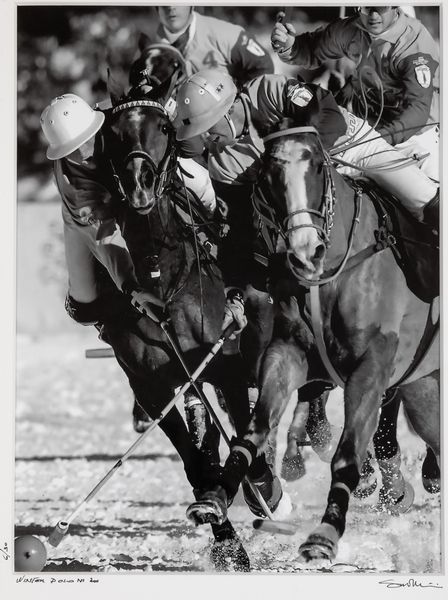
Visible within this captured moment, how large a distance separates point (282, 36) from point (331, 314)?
1183mm

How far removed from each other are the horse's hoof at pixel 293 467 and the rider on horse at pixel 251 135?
0.75 m

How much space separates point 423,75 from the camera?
168 inches

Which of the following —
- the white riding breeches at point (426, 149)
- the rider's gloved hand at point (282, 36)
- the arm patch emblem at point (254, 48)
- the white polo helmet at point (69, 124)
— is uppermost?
the rider's gloved hand at point (282, 36)

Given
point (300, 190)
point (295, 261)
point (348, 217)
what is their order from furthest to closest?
point (348, 217) → point (295, 261) → point (300, 190)

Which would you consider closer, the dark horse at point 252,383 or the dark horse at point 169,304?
the dark horse at point 169,304

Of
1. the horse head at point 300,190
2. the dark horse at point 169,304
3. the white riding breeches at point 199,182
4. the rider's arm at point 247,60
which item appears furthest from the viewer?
the rider's arm at point 247,60

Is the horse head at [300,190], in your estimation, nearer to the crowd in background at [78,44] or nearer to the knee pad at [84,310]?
the crowd in background at [78,44]

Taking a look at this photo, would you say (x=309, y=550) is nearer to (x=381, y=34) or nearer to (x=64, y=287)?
(x=64, y=287)

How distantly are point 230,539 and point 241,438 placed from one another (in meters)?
0.59

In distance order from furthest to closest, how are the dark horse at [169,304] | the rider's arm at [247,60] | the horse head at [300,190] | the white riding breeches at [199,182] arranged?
1. the rider's arm at [247,60]
2. the white riding breeches at [199,182]
3. the dark horse at [169,304]
4. the horse head at [300,190]

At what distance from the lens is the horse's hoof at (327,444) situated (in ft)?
13.8
